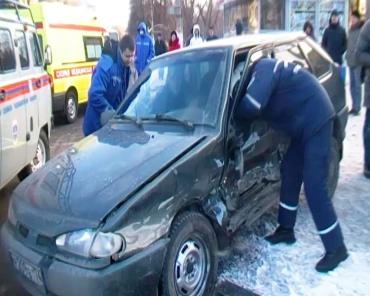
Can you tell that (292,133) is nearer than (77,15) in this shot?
Yes

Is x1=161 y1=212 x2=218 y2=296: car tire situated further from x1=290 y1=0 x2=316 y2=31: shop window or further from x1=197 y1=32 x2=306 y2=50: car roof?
x1=290 y1=0 x2=316 y2=31: shop window

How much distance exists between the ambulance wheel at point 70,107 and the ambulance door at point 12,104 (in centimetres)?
577

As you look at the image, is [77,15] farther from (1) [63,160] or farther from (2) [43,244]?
(2) [43,244]

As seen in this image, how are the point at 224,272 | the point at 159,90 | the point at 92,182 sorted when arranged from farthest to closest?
the point at 159,90, the point at 224,272, the point at 92,182

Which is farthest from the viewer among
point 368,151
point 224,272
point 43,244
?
point 368,151

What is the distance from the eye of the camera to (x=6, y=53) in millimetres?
5758

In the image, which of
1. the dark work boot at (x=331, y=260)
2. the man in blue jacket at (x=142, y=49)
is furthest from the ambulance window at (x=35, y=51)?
the dark work boot at (x=331, y=260)

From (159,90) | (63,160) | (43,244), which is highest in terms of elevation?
(159,90)

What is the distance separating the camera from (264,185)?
14.2 ft

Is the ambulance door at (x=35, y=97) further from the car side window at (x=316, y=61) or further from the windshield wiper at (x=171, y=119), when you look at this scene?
the car side window at (x=316, y=61)

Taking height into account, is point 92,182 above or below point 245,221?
above

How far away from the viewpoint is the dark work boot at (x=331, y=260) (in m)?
3.86

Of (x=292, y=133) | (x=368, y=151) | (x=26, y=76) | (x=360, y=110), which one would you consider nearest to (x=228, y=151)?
(x=292, y=133)

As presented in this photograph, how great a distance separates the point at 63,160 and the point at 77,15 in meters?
10.1
